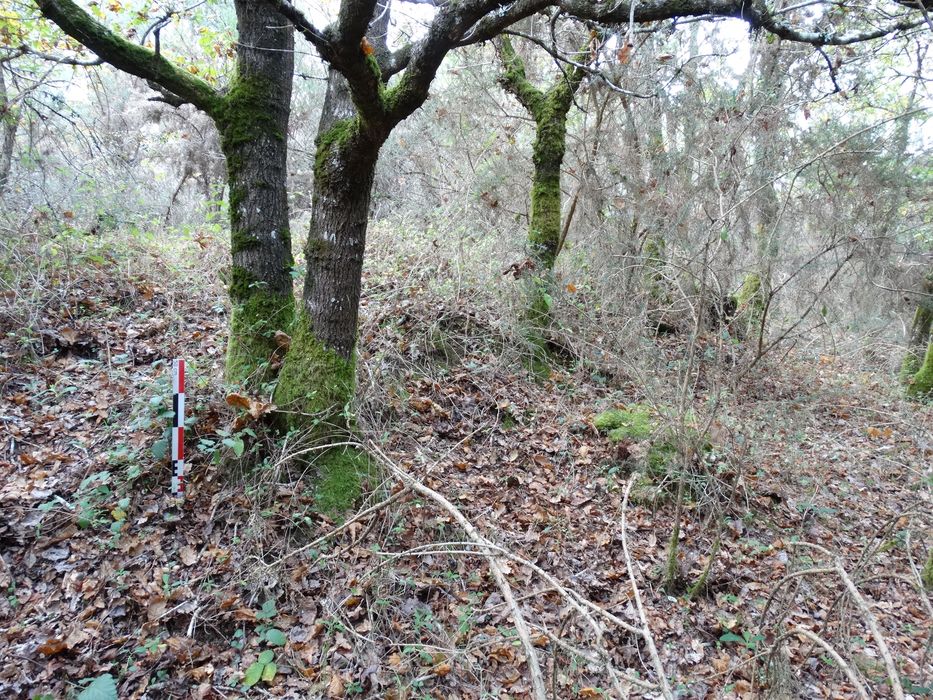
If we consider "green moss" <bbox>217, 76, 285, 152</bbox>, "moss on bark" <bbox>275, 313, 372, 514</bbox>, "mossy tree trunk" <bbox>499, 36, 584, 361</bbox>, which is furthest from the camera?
"mossy tree trunk" <bbox>499, 36, 584, 361</bbox>

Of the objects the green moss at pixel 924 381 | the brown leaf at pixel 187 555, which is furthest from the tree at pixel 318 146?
the green moss at pixel 924 381

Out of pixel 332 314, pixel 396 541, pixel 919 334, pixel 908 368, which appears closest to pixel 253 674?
pixel 396 541

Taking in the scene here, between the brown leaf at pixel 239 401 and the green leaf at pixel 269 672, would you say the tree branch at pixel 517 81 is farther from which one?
the green leaf at pixel 269 672

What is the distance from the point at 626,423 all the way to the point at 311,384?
11.0ft

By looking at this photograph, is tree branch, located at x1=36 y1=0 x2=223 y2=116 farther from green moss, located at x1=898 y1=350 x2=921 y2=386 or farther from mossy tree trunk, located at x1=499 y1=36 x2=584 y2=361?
green moss, located at x1=898 y1=350 x2=921 y2=386

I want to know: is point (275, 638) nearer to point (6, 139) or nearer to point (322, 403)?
point (322, 403)

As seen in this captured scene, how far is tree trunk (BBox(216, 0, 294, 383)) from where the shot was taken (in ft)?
14.1

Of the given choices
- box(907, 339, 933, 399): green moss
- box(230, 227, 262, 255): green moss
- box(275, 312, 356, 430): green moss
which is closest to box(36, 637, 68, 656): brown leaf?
box(275, 312, 356, 430): green moss

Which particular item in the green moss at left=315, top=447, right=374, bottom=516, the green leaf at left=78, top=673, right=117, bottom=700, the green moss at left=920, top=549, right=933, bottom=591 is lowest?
the green leaf at left=78, top=673, right=117, bottom=700

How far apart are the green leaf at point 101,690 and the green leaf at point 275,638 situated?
2.44ft

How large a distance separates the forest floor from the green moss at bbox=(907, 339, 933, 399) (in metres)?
4.36

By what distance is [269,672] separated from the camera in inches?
114

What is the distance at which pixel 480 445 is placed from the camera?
5.18 meters

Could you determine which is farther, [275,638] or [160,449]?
[160,449]
